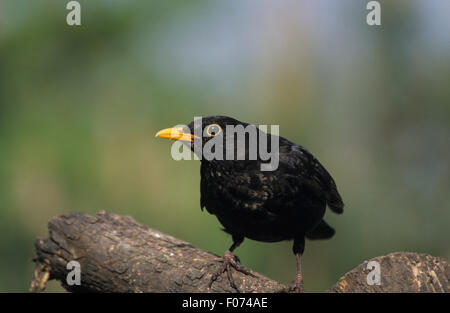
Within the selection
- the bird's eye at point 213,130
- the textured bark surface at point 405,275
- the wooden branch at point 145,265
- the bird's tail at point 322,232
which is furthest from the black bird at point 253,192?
the bird's tail at point 322,232

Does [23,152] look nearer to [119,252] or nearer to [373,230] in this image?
[119,252]

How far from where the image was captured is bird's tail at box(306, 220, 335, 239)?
17.2 feet

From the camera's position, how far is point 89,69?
10227 millimetres

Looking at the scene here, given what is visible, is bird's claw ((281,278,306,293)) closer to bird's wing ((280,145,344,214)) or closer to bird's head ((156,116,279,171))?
bird's wing ((280,145,344,214))

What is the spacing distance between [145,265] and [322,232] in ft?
6.49

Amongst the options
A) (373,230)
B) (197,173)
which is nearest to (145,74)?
(197,173)

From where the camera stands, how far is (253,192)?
13.4 ft

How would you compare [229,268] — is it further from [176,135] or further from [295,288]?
[176,135]

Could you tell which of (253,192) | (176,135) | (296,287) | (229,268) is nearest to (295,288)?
(296,287)

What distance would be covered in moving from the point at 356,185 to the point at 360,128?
3.74ft

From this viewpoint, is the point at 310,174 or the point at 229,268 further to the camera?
the point at 310,174

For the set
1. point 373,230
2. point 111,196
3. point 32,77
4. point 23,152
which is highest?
point 32,77

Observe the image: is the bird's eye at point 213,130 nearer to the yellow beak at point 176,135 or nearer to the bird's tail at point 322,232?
the yellow beak at point 176,135

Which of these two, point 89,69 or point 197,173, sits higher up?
point 89,69
